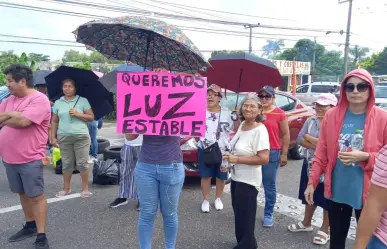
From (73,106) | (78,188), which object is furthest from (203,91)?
(78,188)

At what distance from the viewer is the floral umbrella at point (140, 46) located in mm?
3131

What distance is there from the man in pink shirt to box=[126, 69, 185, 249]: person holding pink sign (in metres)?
1.13

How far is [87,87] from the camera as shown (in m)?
5.17

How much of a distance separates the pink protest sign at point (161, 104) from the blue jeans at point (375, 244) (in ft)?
4.87

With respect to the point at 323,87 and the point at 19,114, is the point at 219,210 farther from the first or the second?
the point at 323,87

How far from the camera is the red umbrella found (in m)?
4.43

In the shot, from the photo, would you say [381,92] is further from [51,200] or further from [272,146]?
[51,200]

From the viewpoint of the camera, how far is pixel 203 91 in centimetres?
294

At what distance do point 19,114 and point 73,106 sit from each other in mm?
1730

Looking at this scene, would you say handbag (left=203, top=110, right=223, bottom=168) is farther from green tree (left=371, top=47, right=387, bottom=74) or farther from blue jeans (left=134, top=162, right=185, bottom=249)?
green tree (left=371, top=47, right=387, bottom=74)

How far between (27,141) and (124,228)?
4.84 ft

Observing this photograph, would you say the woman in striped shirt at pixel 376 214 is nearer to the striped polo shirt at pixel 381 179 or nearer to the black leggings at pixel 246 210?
the striped polo shirt at pixel 381 179

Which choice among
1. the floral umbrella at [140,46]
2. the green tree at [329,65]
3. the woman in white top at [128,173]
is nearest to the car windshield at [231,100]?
the woman in white top at [128,173]

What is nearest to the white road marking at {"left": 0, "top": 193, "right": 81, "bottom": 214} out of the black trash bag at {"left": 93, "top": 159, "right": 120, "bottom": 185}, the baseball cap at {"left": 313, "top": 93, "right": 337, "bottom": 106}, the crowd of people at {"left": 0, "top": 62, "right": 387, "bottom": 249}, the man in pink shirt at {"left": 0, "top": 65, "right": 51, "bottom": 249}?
the crowd of people at {"left": 0, "top": 62, "right": 387, "bottom": 249}
